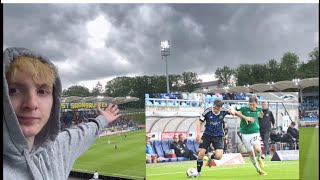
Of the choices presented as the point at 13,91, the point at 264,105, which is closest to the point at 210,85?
the point at 264,105

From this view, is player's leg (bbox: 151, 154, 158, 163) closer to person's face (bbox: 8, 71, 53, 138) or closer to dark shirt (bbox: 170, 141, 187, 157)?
dark shirt (bbox: 170, 141, 187, 157)

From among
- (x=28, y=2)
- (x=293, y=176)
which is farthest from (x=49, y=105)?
(x=293, y=176)

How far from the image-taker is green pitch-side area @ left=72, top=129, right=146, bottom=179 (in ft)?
12.6

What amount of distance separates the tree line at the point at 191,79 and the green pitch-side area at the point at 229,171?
0.67m

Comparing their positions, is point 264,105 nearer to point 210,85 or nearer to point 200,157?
point 210,85

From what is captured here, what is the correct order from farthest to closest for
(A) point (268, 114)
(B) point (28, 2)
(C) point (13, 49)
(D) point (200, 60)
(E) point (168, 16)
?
(A) point (268, 114) → (D) point (200, 60) → (E) point (168, 16) → (B) point (28, 2) → (C) point (13, 49)

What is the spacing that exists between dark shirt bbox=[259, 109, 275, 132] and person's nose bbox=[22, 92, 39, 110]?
7.44ft

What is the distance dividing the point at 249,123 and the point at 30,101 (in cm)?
221

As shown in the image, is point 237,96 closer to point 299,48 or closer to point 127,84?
point 299,48

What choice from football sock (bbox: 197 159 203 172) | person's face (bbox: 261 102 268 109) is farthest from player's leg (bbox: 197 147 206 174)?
person's face (bbox: 261 102 268 109)

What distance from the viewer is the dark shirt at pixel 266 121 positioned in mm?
3885

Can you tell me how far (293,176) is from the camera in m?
3.84

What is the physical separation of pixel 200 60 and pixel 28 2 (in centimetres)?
154

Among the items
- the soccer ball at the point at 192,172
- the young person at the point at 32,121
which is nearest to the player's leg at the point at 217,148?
the soccer ball at the point at 192,172
